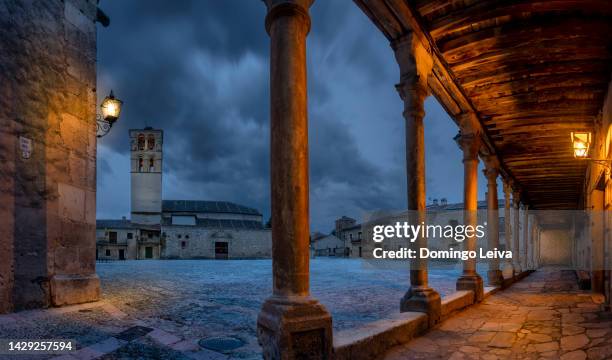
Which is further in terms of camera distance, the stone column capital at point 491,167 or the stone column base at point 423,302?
the stone column capital at point 491,167

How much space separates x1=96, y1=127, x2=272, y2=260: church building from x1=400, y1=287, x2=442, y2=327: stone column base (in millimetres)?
37845

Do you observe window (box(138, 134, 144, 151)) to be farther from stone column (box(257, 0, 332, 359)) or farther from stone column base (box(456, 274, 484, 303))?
stone column (box(257, 0, 332, 359))

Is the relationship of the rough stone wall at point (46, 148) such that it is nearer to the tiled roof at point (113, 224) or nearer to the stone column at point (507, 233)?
the stone column at point (507, 233)

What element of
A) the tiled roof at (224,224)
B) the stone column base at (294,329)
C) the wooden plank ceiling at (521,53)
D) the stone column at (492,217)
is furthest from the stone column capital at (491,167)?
the tiled roof at (224,224)

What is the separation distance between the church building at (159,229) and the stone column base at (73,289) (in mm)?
35299

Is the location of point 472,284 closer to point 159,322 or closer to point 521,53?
point 521,53

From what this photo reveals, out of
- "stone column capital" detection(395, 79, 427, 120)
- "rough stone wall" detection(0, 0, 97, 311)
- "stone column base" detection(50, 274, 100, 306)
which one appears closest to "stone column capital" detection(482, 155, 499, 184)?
"stone column capital" detection(395, 79, 427, 120)

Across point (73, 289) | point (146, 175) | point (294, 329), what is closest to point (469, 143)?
point (294, 329)

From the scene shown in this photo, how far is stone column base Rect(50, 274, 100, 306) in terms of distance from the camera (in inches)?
208

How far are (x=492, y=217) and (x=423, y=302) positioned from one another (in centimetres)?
576

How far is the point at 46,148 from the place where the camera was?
5492mm

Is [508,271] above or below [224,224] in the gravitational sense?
above

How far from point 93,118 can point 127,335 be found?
157 inches

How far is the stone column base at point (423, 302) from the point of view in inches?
187
